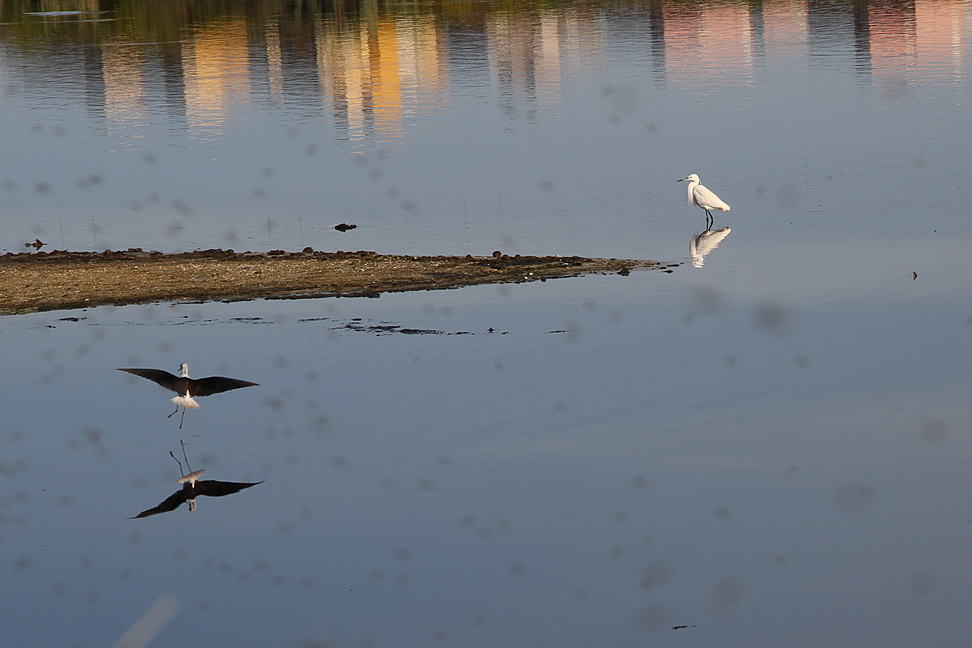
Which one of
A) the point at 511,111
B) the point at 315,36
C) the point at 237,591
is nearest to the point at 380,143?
the point at 511,111

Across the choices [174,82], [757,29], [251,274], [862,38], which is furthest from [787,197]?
[757,29]

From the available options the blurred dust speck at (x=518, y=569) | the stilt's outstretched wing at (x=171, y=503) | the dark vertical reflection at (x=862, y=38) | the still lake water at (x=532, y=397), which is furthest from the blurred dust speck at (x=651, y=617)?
the dark vertical reflection at (x=862, y=38)

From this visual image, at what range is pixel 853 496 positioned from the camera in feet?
33.1

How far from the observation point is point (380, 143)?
98.2 feet

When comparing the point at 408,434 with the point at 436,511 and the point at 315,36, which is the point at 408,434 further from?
the point at 315,36

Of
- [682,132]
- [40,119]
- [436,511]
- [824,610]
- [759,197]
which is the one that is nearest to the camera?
[824,610]

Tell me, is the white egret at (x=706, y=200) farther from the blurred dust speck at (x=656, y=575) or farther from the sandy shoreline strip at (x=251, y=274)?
the blurred dust speck at (x=656, y=575)

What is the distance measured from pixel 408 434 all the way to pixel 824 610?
430cm

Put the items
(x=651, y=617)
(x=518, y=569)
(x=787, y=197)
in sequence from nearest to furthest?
(x=651, y=617) → (x=518, y=569) → (x=787, y=197)

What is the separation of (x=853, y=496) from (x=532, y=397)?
3323 mm

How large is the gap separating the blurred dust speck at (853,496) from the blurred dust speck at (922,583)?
113 centimetres

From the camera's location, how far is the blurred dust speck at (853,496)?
9.92 metres

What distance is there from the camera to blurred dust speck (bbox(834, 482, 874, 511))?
9922 mm

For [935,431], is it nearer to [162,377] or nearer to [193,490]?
[193,490]
